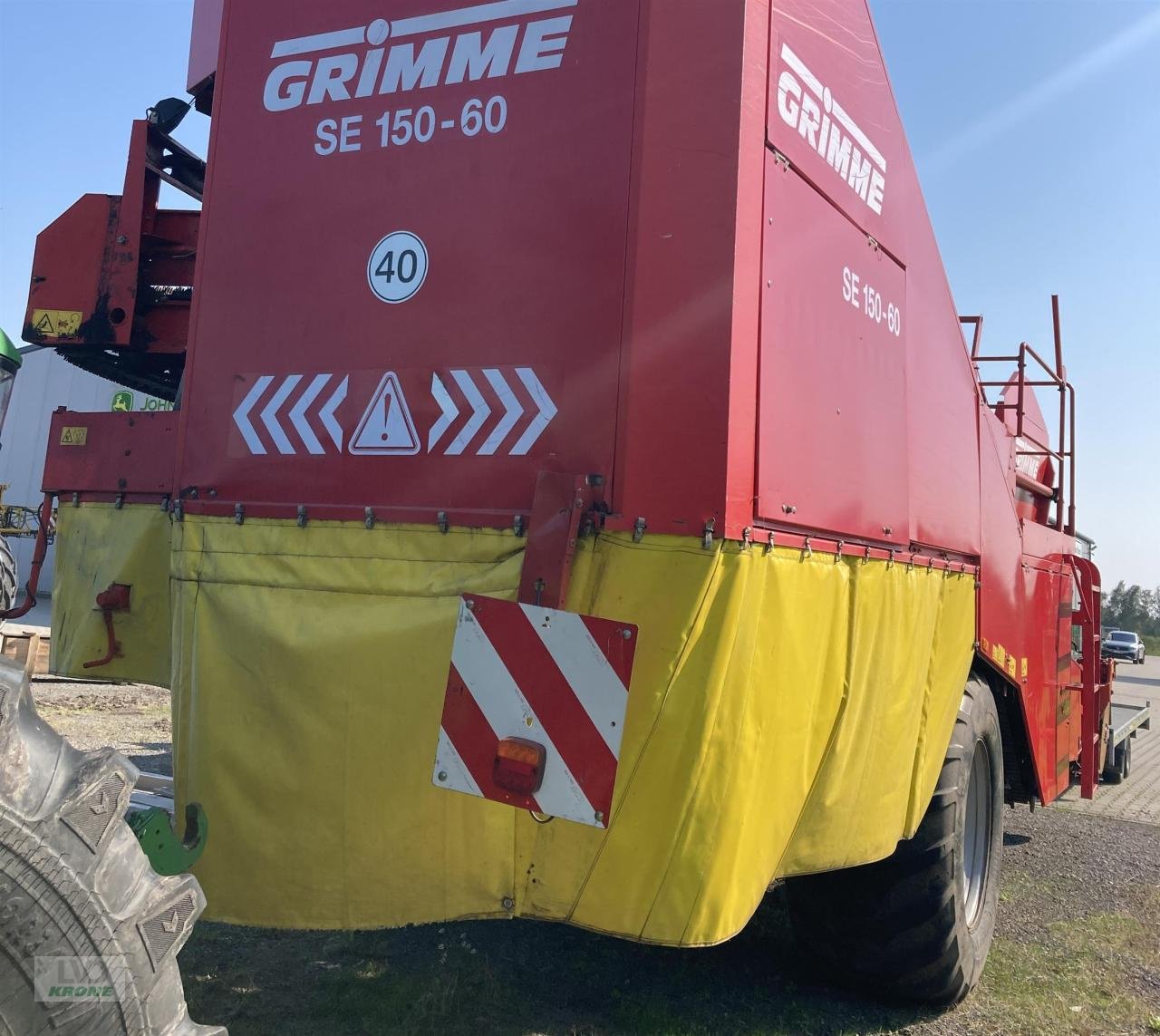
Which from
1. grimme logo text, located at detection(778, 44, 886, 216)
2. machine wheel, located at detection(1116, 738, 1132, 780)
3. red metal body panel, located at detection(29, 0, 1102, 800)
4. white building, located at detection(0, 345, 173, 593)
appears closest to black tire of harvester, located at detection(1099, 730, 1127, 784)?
machine wheel, located at detection(1116, 738, 1132, 780)

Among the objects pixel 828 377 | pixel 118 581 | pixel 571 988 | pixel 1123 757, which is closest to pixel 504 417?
pixel 828 377

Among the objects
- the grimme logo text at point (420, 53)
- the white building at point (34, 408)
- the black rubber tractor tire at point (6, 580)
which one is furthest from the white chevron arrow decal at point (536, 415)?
the white building at point (34, 408)

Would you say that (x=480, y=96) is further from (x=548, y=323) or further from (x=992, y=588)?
(x=992, y=588)

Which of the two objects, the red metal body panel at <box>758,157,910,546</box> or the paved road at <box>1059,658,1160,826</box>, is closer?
the red metal body panel at <box>758,157,910,546</box>

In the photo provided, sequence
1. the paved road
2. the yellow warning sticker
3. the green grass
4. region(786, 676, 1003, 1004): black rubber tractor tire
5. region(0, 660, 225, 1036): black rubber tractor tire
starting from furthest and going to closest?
the paved road < region(786, 676, 1003, 1004): black rubber tractor tire < the yellow warning sticker < the green grass < region(0, 660, 225, 1036): black rubber tractor tire

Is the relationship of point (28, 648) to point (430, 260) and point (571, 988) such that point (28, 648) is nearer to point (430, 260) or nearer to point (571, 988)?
point (571, 988)

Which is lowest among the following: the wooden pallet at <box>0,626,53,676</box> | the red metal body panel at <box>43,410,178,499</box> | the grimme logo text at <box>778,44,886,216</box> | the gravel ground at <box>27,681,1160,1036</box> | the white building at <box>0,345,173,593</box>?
the gravel ground at <box>27,681,1160,1036</box>

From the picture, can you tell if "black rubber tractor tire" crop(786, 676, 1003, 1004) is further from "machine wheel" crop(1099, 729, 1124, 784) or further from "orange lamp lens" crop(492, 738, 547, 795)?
"machine wheel" crop(1099, 729, 1124, 784)

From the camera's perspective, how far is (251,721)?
7.79ft

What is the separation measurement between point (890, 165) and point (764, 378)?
1.31m

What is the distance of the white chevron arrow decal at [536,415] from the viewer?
2189 millimetres

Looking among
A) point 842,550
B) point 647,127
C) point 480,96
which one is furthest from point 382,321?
point 842,550

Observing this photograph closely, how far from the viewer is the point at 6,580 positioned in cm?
431

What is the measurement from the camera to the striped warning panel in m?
1.97
